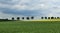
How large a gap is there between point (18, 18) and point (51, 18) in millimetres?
14758

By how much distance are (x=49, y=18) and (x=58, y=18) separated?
416cm

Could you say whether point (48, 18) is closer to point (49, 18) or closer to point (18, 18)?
point (49, 18)

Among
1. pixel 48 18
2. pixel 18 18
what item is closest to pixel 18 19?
pixel 18 18

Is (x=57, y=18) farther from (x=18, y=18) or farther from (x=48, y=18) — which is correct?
(x=18, y=18)

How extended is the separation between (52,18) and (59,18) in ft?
12.2

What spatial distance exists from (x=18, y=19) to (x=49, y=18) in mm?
13920

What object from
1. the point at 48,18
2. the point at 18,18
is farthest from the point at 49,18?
the point at 18,18

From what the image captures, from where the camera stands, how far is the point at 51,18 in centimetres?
8275

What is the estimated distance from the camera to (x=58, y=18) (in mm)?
83438

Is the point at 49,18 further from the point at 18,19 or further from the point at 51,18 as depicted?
the point at 18,19

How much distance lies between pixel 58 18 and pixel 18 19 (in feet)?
59.2

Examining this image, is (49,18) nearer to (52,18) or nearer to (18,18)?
(52,18)

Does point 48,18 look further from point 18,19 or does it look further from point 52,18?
point 18,19

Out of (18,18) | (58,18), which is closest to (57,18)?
(58,18)
